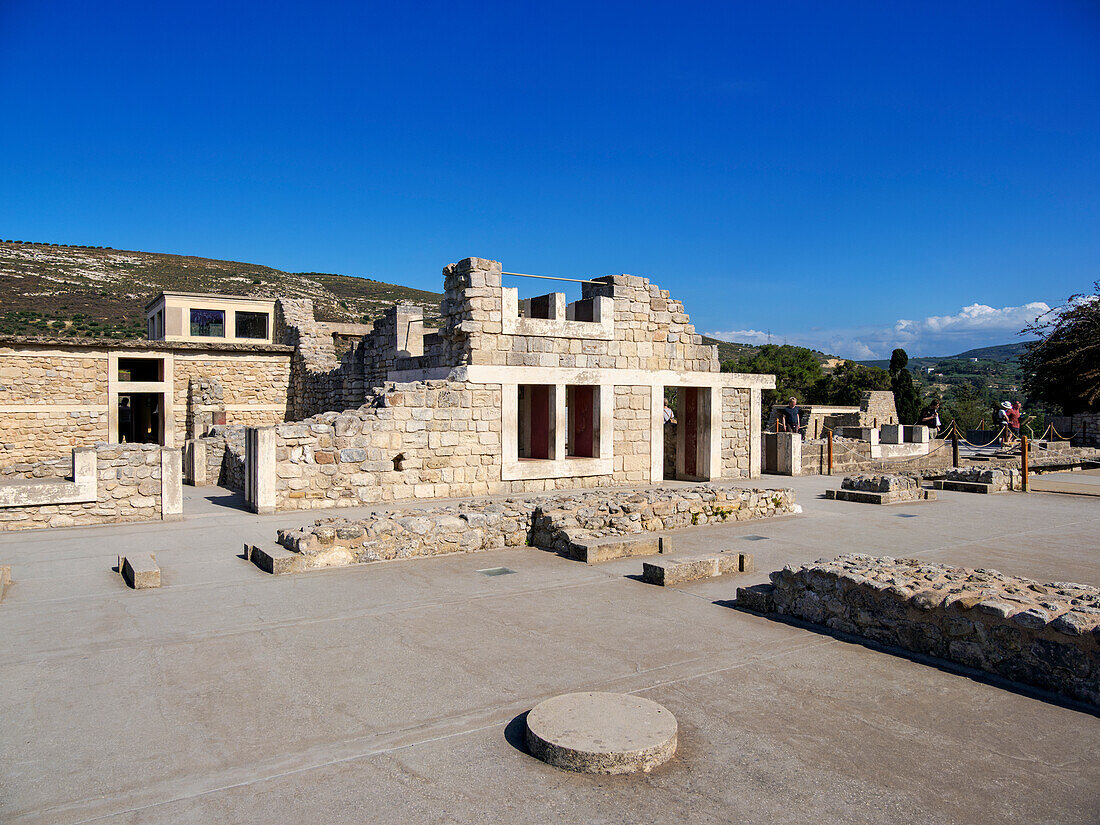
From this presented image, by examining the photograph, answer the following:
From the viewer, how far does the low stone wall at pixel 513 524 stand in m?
8.52

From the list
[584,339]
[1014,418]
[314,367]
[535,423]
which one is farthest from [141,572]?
[1014,418]

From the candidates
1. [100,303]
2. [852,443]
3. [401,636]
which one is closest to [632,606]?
[401,636]

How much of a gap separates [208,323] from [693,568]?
2585cm

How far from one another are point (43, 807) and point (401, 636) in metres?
2.74

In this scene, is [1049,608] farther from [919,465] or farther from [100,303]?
[100,303]

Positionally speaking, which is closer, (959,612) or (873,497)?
(959,612)

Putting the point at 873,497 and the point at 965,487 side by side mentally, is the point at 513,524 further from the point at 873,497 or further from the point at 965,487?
the point at 965,487

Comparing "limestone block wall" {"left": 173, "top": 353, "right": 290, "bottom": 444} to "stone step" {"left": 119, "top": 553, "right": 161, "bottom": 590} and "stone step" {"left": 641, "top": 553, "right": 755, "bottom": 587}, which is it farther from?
"stone step" {"left": 641, "top": 553, "right": 755, "bottom": 587}

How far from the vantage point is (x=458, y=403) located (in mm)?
14023

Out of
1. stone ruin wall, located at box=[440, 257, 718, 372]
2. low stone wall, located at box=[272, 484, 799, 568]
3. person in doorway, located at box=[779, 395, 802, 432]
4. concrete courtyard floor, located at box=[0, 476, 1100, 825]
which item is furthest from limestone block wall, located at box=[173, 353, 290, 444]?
concrete courtyard floor, located at box=[0, 476, 1100, 825]

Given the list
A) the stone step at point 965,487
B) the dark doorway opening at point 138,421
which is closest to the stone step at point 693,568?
the stone step at point 965,487

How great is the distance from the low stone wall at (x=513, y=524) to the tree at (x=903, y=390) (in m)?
35.1

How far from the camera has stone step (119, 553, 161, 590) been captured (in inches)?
283

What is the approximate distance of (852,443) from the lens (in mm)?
20266
